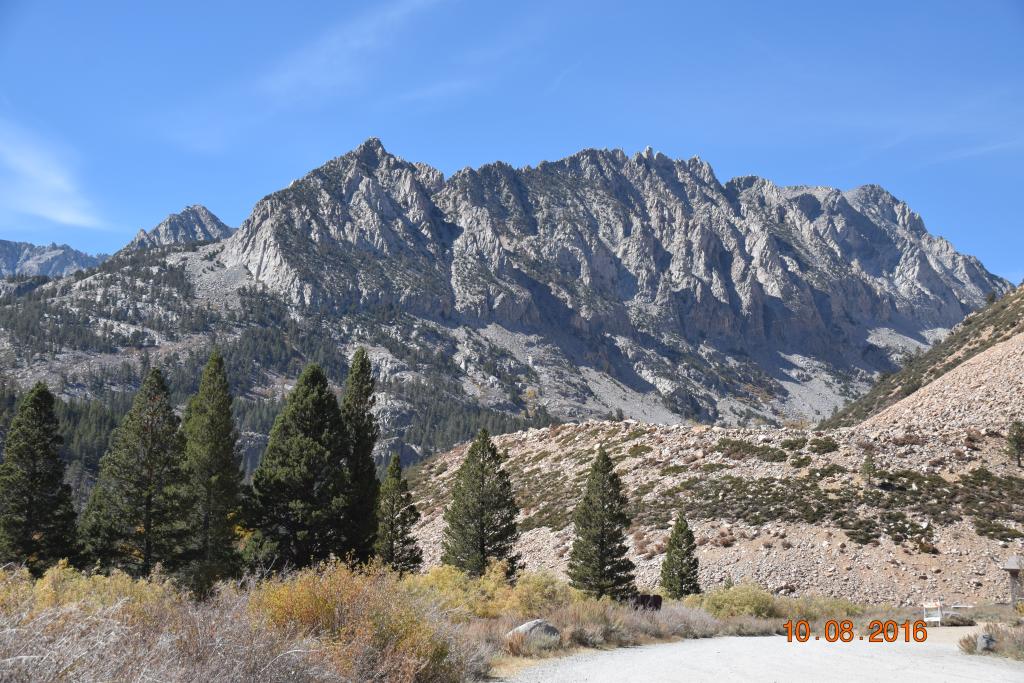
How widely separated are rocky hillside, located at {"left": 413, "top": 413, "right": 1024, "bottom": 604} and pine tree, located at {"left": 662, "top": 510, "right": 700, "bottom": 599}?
2899 mm

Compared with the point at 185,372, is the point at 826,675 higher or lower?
lower

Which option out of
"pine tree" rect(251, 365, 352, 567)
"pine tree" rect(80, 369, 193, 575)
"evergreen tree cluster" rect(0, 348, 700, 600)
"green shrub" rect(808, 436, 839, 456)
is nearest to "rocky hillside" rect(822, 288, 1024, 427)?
"green shrub" rect(808, 436, 839, 456)

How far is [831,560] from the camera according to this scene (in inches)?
1265

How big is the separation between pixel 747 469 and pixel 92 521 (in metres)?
38.1

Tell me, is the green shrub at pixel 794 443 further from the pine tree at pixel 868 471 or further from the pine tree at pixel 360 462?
the pine tree at pixel 360 462

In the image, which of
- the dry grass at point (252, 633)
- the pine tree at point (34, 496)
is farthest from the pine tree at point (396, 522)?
the dry grass at point (252, 633)

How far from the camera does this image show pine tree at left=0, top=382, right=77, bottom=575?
2717cm

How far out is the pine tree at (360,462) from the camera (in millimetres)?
25484

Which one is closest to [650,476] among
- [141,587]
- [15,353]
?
[141,587]

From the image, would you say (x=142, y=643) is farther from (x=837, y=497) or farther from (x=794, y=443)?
(x=794, y=443)

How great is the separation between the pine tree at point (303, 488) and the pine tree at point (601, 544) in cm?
992

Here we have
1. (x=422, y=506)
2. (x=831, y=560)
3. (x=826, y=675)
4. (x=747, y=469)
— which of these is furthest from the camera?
(x=422, y=506)

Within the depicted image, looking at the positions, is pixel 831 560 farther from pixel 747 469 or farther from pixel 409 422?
pixel 409 422

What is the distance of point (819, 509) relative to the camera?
36.0 meters
